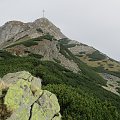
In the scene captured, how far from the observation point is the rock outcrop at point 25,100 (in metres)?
19.6

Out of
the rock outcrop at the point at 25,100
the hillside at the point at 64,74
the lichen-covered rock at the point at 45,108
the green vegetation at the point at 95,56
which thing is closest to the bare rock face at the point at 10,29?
the hillside at the point at 64,74

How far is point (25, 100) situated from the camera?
20969 mm

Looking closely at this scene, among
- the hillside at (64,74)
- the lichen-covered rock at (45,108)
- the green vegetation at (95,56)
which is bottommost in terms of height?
the green vegetation at (95,56)

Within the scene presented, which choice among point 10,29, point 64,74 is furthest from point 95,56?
point 64,74

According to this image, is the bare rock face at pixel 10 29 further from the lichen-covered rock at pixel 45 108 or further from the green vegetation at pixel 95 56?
the lichen-covered rock at pixel 45 108

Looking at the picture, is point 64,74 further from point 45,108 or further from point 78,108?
point 45,108

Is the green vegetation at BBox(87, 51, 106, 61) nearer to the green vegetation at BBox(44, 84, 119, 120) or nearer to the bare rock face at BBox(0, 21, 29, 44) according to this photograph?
the bare rock face at BBox(0, 21, 29, 44)

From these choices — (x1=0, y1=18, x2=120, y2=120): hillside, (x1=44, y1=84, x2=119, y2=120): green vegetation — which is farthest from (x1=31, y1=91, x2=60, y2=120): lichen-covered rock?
(x1=0, y1=18, x2=120, y2=120): hillside

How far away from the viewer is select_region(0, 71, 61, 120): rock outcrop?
19594 mm

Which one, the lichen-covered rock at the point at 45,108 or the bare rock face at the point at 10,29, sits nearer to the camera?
the lichen-covered rock at the point at 45,108

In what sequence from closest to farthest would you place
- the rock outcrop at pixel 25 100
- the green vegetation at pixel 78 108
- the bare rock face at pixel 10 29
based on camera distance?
the rock outcrop at pixel 25 100, the green vegetation at pixel 78 108, the bare rock face at pixel 10 29

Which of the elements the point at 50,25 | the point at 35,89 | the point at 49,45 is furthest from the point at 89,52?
the point at 35,89

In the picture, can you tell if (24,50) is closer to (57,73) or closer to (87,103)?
(57,73)

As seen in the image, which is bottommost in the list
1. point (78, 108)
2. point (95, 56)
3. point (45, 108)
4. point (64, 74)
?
point (95, 56)
